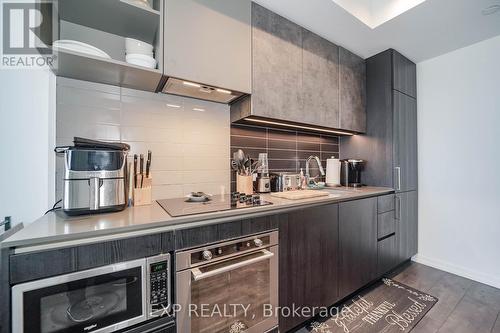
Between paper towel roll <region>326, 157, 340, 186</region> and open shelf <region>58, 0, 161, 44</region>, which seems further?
paper towel roll <region>326, 157, 340, 186</region>

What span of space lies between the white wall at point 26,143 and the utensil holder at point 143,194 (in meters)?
0.41

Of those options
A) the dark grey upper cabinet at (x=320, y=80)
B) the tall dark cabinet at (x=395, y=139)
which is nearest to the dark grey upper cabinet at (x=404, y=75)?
the tall dark cabinet at (x=395, y=139)

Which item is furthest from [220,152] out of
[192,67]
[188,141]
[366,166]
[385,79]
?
[385,79]

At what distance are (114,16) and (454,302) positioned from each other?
3.20 meters

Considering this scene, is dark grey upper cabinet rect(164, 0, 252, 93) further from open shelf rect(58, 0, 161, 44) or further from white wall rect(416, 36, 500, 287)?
white wall rect(416, 36, 500, 287)

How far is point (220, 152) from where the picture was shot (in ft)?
5.60

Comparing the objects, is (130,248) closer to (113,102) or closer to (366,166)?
(113,102)

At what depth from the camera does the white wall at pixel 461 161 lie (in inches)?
78.0

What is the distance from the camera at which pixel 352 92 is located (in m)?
2.21

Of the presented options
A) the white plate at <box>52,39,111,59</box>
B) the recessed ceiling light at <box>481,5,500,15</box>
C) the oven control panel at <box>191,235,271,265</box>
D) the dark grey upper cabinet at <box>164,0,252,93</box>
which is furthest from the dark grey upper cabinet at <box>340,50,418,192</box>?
the white plate at <box>52,39,111,59</box>

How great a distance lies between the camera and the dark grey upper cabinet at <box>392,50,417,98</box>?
221 centimetres

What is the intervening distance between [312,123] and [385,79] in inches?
43.6

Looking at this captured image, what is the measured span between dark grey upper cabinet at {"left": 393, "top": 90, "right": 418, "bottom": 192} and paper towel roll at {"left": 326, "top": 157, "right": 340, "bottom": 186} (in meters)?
0.56

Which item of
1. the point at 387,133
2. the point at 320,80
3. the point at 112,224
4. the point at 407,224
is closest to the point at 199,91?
the point at 112,224
